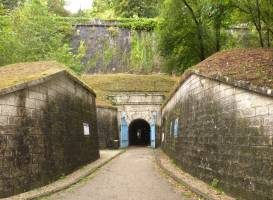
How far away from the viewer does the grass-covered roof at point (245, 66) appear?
8.54m

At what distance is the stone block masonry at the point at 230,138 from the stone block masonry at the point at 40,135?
4.18 metres

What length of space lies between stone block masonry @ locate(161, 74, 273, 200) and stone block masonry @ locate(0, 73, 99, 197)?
13.7ft

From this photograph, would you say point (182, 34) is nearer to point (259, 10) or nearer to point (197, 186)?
point (259, 10)

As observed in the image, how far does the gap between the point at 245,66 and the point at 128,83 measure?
26.0 metres

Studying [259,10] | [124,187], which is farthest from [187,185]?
[259,10]

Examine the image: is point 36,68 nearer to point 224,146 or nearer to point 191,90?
point 191,90

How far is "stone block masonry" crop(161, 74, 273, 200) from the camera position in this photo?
733 cm

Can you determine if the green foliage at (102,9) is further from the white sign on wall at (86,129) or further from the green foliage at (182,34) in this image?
the white sign on wall at (86,129)

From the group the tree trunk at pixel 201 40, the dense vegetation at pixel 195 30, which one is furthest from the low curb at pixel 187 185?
the tree trunk at pixel 201 40

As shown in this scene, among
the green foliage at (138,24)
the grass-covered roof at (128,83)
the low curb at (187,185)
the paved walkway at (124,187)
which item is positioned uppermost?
the green foliage at (138,24)

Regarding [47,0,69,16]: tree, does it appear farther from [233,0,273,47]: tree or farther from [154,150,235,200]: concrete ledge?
[154,150,235,200]: concrete ledge

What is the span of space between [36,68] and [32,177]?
16.2ft

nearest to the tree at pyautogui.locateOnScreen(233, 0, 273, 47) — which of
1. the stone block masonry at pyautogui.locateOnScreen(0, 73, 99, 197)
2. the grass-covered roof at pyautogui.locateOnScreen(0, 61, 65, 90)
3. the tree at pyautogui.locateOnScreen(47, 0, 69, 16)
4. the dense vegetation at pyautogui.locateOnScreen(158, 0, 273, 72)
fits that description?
the dense vegetation at pyautogui.locateOnScreen(158, 0, 273, 72)

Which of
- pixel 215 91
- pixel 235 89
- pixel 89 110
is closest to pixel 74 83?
pixel 89 110
